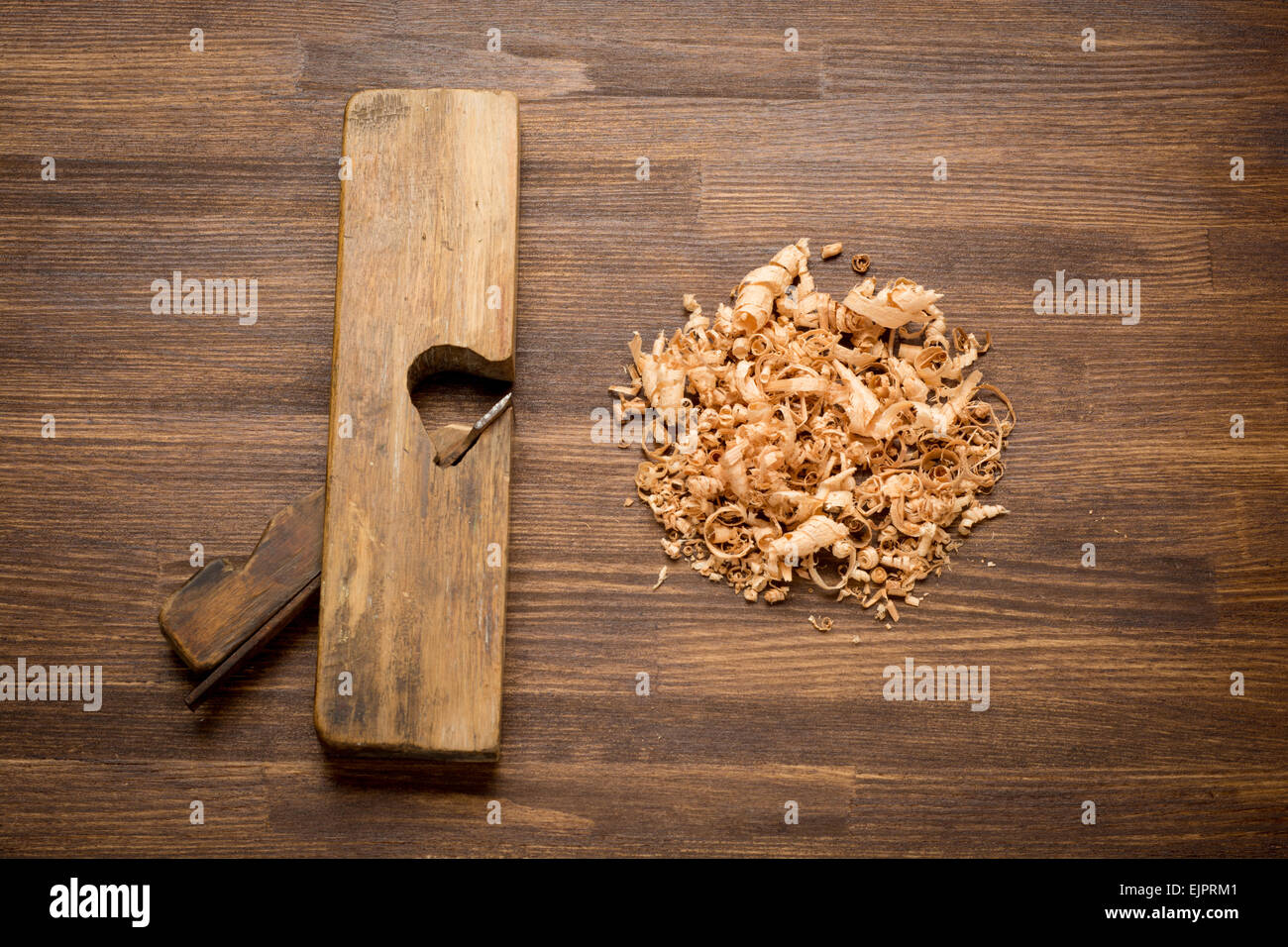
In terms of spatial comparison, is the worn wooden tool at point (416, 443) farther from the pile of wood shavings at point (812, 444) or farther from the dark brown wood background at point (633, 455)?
the pile of wood shavings at point (812, 444)

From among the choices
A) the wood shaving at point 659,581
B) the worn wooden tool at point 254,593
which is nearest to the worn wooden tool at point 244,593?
the worn wooden tool at point 254,593

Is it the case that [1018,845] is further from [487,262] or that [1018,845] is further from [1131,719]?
[487,262]

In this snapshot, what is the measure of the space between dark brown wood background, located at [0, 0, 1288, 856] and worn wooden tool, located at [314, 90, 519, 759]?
0.40 ft

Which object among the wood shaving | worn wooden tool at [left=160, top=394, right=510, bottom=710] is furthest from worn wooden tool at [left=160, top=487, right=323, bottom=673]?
the wood shaving

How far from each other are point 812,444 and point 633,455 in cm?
34

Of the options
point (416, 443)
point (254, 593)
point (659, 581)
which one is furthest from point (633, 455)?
point (254, 593)

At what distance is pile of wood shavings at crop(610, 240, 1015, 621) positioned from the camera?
163 centimetres

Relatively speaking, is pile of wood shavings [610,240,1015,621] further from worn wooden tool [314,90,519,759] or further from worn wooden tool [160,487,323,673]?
worn wooden tool [160,487,323,673]

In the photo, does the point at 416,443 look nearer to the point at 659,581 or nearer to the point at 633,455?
the point at 633,455

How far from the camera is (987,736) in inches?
65.4

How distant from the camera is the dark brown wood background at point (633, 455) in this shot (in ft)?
5.32

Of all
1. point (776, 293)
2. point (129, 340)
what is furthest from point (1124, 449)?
point (129, 340)

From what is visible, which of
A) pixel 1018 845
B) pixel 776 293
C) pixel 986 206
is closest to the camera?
pixel 1018 845

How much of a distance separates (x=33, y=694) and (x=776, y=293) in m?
1.56
